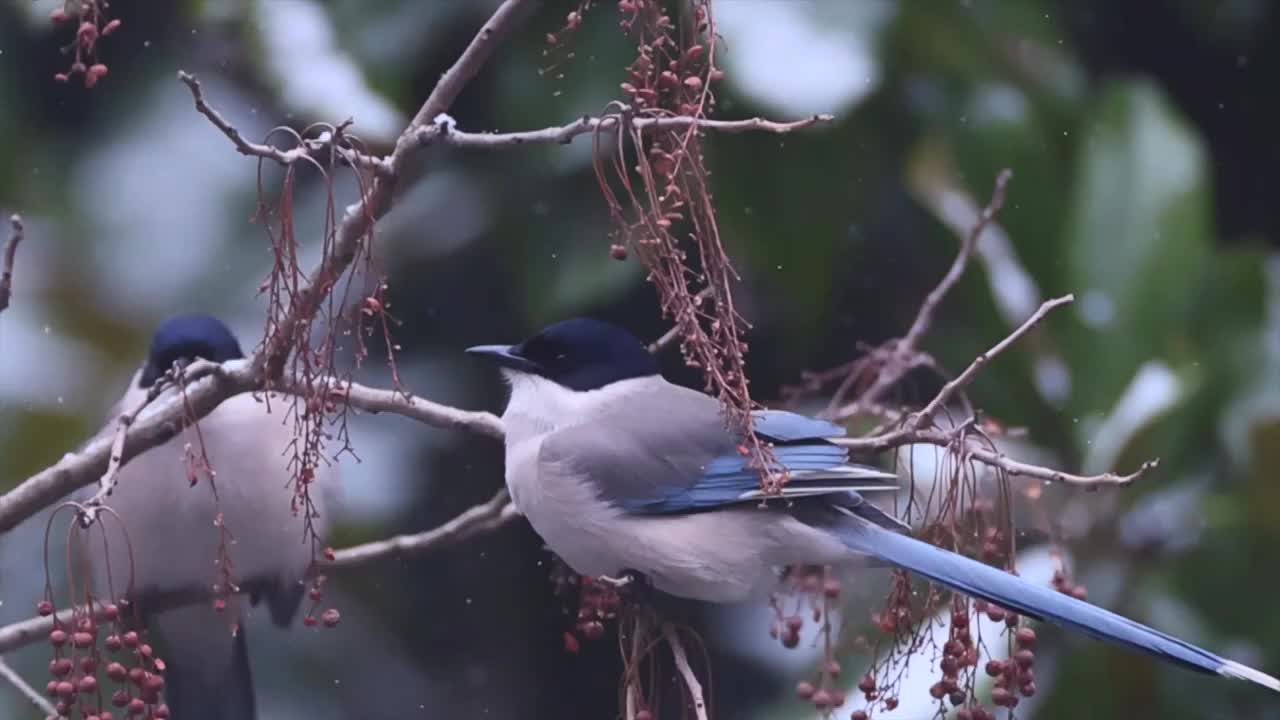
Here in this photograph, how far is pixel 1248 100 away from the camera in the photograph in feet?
7.91

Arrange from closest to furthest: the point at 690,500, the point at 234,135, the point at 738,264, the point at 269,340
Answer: the point at 234,135 < the point at 269,340 < the point at 690,500 < the point at 738,264

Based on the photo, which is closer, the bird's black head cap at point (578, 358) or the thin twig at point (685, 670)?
the thin twig at point (685, 670)

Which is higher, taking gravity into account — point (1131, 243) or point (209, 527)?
point (1131, 243)

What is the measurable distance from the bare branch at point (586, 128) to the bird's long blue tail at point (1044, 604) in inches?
14.0

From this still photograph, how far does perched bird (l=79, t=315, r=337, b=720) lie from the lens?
1.67 metres

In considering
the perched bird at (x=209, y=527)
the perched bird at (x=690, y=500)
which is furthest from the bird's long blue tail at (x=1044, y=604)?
the perched bird at (x=209, y=527)

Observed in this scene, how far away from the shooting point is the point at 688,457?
4.58 feet

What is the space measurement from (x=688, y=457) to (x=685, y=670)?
0.76 feet

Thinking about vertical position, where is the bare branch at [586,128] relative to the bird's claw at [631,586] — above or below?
above

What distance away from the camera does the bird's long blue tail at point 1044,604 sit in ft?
3.63

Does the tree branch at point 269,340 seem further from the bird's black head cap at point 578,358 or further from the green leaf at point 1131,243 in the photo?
the green leaf at point 1131,243

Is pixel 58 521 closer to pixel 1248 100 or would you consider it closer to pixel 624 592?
pixel 624 592

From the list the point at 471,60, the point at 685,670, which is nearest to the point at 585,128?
the point at 471,60

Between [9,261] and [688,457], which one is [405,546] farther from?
[9,261]
